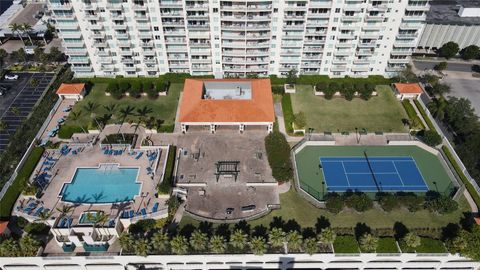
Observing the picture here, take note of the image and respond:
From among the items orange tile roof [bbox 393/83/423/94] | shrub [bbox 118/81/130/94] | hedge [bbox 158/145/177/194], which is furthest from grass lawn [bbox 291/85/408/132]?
shrub [bbox 118/81/130/94]

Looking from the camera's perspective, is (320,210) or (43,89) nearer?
(320,210)

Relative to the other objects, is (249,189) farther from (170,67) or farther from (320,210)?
(170,67)

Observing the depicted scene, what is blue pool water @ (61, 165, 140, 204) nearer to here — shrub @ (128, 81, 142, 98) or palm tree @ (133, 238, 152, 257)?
palm tree @ (133, 238, 152, 257)

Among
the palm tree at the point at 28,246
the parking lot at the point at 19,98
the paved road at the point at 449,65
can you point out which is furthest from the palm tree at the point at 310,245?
the paved road at the point at 449,65

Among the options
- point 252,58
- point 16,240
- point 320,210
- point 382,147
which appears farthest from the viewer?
point 252,58

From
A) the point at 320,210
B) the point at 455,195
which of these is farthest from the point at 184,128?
the point at 455,195
